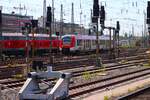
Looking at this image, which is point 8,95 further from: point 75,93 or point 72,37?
point 72,37

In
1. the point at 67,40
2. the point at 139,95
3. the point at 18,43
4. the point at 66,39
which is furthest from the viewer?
the point at 66,39

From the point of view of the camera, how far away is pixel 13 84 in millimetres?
21531

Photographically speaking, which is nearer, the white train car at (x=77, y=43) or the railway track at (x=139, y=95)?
the railway track at (x=139, y=95)

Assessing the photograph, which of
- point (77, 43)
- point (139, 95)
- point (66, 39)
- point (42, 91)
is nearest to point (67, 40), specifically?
point (66, 39)

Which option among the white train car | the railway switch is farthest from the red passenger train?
the railway switch

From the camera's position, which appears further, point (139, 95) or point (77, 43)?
point (77, 43)

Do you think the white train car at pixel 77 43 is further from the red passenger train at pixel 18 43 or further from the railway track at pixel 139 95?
the railway track at pixel 139 95

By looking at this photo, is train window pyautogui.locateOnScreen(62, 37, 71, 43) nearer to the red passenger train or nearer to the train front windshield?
the train front windshield

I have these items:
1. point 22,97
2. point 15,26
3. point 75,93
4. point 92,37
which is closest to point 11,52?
point 92,37

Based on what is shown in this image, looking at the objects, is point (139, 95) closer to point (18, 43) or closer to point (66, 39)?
point (18, 43)

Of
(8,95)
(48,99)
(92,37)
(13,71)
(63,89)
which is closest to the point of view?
(48,99)

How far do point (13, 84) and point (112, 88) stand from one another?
4.69m

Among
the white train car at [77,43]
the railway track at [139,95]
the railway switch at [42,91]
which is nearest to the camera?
the railway switch at [42,91]

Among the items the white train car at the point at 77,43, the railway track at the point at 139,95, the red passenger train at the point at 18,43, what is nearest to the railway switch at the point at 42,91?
the railway track at the point at 139,95
